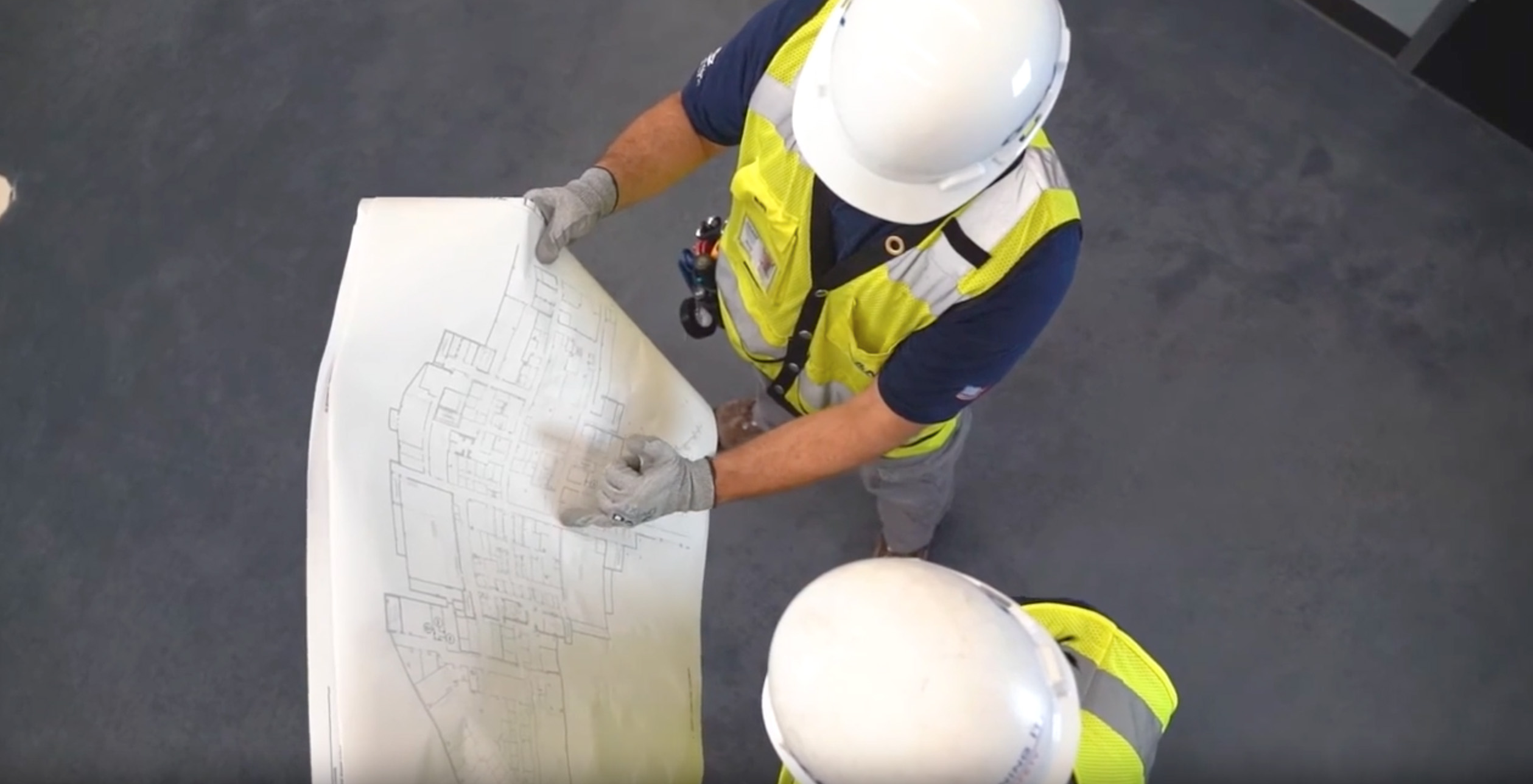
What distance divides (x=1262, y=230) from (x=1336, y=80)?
→ 41 centimetres

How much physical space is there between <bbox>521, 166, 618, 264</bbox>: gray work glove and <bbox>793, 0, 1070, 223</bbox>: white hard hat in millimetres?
309

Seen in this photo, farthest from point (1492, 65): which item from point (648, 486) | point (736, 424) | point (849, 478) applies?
point (648, 486)

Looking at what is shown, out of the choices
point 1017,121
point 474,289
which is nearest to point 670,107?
point 474,289

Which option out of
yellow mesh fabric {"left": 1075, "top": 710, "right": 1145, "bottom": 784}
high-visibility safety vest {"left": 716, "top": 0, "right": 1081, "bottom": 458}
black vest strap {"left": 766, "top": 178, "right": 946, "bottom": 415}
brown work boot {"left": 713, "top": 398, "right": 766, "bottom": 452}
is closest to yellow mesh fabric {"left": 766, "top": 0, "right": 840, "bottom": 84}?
high-visibility safety vest {"left": 716, "top": 0, "right": 1081, "bottom": 458}

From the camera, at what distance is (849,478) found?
202 cm

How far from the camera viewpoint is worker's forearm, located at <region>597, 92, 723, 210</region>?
52.1 inches

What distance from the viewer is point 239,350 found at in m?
2.07

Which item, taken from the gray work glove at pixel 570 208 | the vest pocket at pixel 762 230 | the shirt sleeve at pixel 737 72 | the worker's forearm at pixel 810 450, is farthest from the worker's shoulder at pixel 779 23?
the worker's forearm at pixel 810 450

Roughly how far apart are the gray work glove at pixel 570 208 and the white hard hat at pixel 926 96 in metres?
0.31

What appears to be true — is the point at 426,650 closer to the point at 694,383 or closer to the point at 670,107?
the point at 670,107

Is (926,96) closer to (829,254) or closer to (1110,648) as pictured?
(829,254)

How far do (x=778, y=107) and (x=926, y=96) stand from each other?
0.25m

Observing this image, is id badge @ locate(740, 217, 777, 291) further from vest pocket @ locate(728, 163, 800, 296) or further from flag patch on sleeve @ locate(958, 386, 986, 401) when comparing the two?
flag patch on sleeve @ locate(958, 386, 986, 401)

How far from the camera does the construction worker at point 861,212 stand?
938 millimetres
